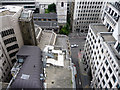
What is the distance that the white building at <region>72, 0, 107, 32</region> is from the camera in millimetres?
89875

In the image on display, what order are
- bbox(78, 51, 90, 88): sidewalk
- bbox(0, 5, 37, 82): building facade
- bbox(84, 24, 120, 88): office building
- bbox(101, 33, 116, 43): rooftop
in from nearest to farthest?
bbox(84, 24, 120, 88): office building < bbox(0, 5, 37, 82): building facade < bbox(101, 33, 116, 43): rooftop < bbox(78, 51, 90, 88): sidewalk

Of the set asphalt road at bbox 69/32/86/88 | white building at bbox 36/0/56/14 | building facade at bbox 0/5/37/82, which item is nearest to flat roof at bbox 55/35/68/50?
asphalt road at bbox 69/32/86/88

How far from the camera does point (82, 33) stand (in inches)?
4186

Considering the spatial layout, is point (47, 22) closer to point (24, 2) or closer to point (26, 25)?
point (24, 2)

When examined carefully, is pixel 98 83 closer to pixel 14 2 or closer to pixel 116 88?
pixel 116 88

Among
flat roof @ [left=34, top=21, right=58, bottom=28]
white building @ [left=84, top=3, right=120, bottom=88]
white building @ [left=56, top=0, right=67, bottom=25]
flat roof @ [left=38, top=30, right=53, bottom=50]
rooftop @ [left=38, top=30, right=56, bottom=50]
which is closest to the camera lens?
white building @ [left=84, top=3, right=120, bottom=88]

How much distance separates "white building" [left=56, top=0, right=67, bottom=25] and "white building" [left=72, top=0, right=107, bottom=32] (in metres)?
8.89

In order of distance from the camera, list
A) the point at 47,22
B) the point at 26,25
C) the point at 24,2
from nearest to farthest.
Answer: the point at 26,25, the point at 47,22, the point at 24,2

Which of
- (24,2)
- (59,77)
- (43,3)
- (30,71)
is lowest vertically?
(59,77)

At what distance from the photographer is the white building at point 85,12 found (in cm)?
8988

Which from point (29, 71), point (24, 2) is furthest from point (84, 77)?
point (24, 2)

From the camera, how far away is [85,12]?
310 ft

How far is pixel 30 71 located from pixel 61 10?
6723 cm

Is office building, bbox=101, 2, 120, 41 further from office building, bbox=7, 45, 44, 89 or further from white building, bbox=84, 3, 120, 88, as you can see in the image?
office building, bbox=7, 45, 44, 89
